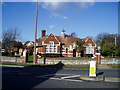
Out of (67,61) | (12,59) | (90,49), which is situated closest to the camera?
(67,61)

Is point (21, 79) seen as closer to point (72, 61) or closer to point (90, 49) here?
point (72, 61)

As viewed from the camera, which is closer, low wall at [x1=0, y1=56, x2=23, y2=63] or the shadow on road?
the shadow on road

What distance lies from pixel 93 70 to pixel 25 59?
54.8 ft

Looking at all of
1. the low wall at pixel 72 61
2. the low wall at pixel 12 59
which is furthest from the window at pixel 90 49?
the low wall at pixel 12 59

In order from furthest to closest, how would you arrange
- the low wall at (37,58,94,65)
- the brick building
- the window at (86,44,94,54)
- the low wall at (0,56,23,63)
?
the window at (86,44,94,54)
the brick building
the low wall at (0,56,23,63)
the low wall at (37,58,94,65)

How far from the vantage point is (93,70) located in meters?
10.9

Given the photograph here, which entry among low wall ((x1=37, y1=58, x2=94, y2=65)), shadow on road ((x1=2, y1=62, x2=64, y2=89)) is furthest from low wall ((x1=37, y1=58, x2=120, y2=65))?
shadow on road ((x1=2, y1=62, x2=64, y2=89))

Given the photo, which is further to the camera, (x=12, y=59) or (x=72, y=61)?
(x=12, y=59)

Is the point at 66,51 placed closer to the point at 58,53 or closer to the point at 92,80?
the point at 58,53

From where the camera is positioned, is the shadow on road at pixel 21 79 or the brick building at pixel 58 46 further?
the brick building at pixel 58 46

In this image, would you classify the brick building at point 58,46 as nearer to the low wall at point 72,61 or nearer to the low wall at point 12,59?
the low wall at point 12,59

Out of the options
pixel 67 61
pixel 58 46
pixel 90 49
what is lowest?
pixel 67 61

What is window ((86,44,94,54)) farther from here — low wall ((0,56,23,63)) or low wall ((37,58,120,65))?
low wall ((0,56,23,63))

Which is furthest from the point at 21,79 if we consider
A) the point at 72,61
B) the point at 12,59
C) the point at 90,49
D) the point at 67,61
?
the point at 90,49
